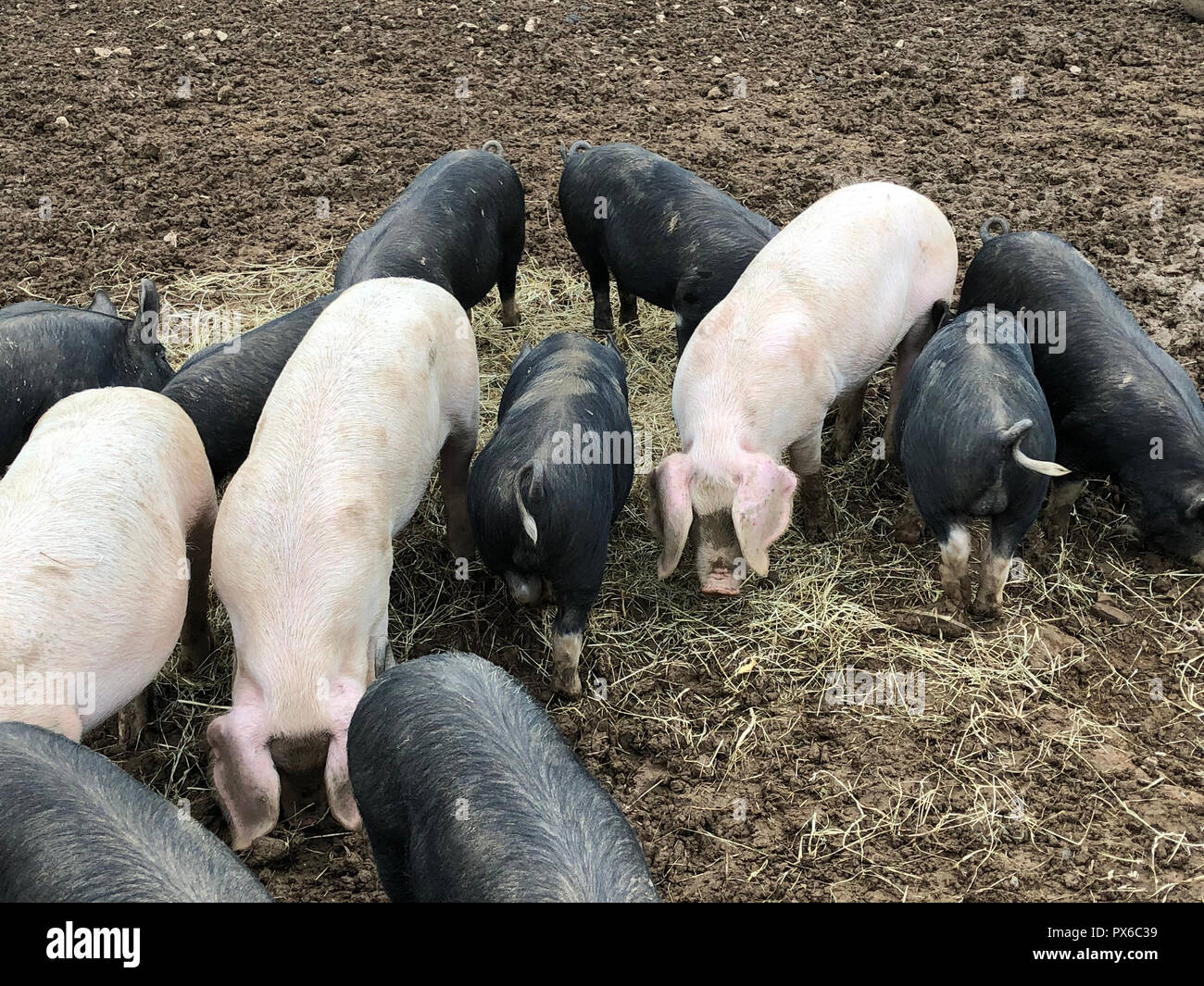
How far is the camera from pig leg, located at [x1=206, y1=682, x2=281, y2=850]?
10.5ft

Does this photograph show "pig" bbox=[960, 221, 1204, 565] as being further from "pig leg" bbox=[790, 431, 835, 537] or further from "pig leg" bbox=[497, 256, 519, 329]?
"pig leg" bbox=[497, 256, 519, 329]

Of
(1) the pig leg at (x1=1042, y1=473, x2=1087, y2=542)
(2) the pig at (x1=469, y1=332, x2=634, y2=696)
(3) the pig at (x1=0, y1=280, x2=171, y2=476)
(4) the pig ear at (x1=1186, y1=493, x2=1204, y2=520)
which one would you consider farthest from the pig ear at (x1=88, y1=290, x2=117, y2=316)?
(4) the pig ear at (x1=1186, y1=493, x2=1204, y2=520)

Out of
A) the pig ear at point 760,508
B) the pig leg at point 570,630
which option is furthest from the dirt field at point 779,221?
the pig ear at point 760,508

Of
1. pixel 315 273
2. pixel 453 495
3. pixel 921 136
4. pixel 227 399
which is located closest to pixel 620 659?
pixel 453 495

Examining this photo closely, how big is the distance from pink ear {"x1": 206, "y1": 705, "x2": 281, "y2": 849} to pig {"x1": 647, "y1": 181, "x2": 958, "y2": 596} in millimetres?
1635

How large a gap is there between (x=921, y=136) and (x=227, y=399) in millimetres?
4797

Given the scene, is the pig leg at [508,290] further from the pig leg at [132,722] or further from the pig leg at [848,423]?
the pig leg at [132,722]

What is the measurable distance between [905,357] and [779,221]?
5.19 feet

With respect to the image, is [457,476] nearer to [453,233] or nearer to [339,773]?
[453,233]

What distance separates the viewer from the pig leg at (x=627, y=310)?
20.3 feet

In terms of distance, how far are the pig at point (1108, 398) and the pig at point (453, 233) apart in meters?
→ 2.31

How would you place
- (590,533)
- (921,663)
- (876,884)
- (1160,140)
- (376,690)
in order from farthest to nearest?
(1160,140)
(921,663)
(590,533)
(876,884)
(376,690)

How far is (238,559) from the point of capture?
3.58m

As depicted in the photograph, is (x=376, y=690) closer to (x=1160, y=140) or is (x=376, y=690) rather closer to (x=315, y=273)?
(x=315, y=273)
